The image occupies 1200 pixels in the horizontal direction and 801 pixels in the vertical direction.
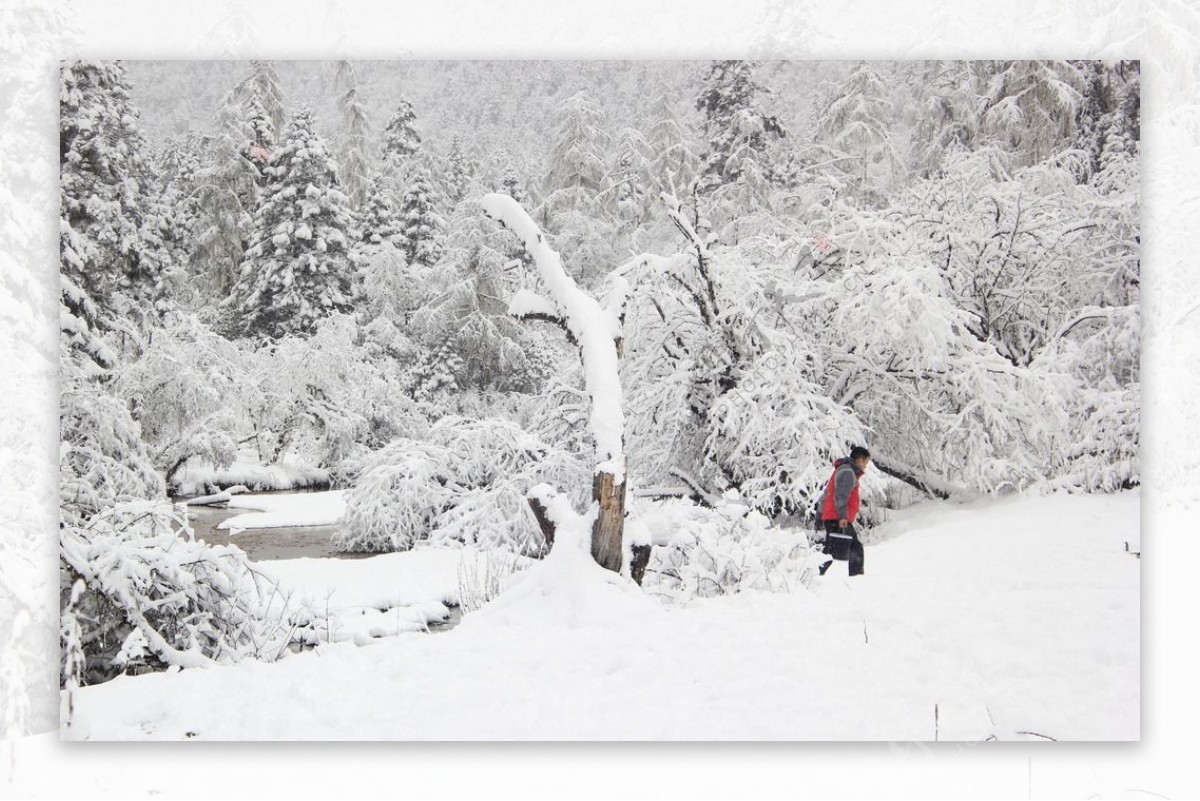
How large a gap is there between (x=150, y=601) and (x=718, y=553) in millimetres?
2662

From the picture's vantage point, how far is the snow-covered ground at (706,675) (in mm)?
3566

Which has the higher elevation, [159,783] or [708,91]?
[708,91]

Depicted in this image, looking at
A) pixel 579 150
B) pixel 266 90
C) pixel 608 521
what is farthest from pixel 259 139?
pixel 608 521

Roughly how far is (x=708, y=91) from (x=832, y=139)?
72cm

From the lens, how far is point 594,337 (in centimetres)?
440

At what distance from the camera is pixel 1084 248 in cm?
444

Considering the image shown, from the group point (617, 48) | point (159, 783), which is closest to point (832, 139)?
point (617, 48)

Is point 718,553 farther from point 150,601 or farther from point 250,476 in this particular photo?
point 150,601

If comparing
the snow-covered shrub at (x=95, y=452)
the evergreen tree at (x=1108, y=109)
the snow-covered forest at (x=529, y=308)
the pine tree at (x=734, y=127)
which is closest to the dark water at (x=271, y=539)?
the snow-covered forest at (x=529, y=308)

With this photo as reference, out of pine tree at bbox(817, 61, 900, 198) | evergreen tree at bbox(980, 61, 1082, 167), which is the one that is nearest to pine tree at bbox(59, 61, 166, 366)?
pine tree at bbox(817, 61, 900, 198)

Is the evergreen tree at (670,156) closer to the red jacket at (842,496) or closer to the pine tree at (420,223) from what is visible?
the pine tree at (420,223)

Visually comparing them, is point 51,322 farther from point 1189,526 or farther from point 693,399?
point 1189,526

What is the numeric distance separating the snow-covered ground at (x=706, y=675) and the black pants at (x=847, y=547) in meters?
0.19

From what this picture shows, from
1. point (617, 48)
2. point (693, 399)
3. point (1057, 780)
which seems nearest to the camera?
point (1057, 780)
